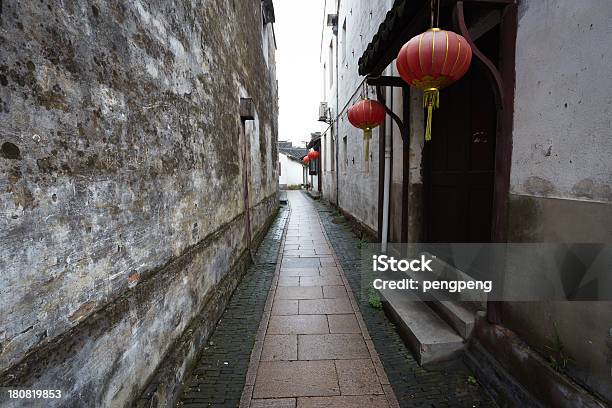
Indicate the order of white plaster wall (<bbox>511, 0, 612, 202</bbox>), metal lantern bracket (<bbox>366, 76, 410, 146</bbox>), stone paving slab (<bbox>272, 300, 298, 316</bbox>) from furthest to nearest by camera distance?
metal lantern bracket (<bbox>366, 76, 410, 146</bbox>)
stone paving slab (<bbox>272, 300, 298, 316</bbox>)
white plaster wall (<bbox>511, 0, 612, 202</bbox>)

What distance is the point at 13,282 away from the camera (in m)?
1.43

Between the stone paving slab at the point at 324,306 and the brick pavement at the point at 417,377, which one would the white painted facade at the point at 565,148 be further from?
the stone paving slab at the point at 324,306

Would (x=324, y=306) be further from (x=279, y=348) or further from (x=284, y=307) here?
(x=279, y=348)

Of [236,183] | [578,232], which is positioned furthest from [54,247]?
[236,183]

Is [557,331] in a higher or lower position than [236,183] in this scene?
lower

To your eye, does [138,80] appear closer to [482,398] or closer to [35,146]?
[35,146]

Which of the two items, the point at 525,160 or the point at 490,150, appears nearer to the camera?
the point at 525,160

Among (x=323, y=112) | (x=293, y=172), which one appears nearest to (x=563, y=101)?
(x=323, y=112)

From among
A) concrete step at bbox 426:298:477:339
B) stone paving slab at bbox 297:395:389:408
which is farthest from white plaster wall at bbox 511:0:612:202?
stone paving slab at bbox 297:395:389:408

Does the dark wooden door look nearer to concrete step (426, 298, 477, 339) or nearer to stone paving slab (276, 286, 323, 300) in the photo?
concrete step (426, 298, 477, 339)

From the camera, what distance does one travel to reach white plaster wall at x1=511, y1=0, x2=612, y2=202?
6.79 feet

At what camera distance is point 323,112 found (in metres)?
17.6

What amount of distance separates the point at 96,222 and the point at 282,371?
2521mm

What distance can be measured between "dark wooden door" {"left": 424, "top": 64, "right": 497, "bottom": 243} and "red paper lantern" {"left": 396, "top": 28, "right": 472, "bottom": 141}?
1.69 metres
